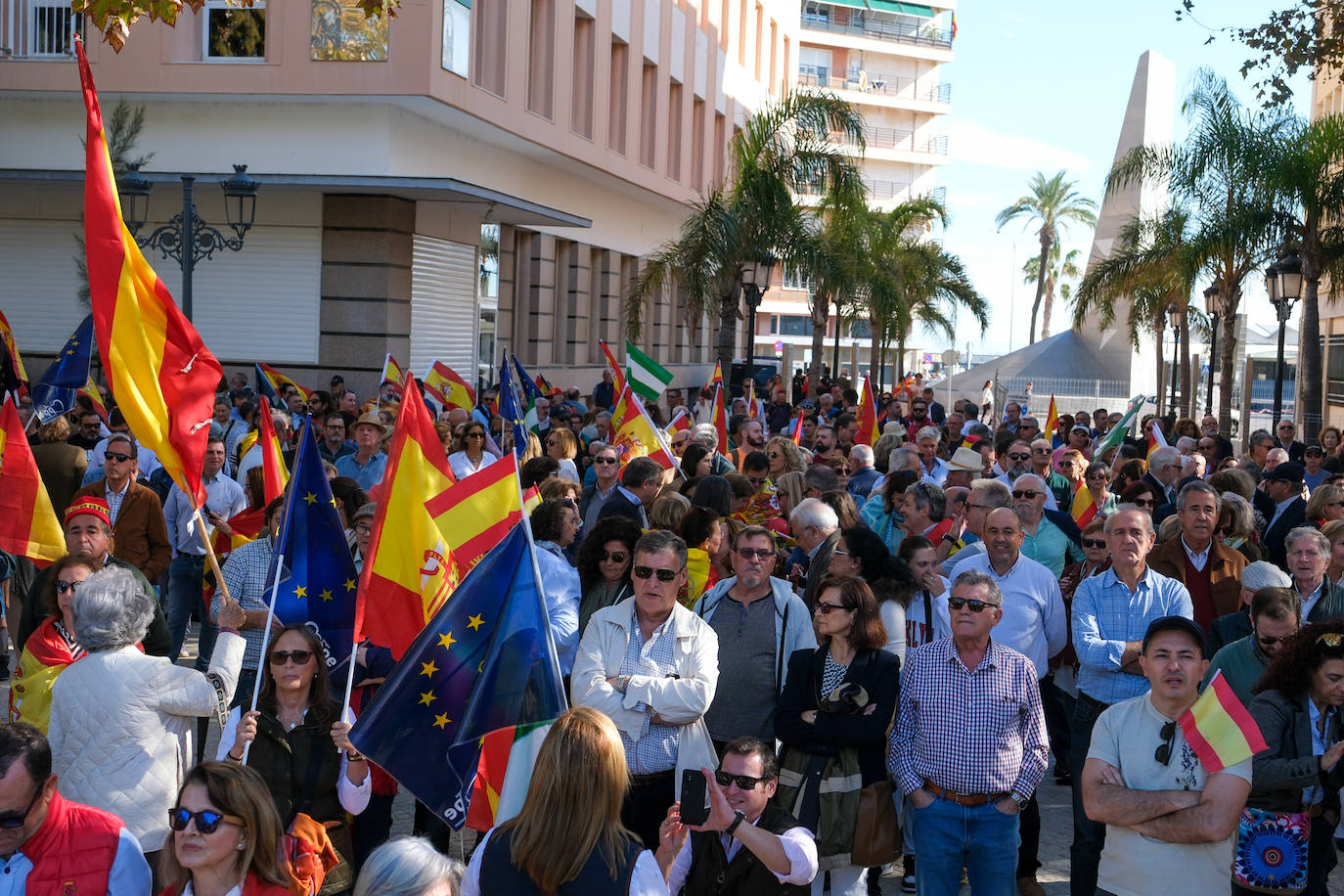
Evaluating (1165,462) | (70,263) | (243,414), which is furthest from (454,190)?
(1165,462)

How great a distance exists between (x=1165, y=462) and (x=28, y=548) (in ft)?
27.1

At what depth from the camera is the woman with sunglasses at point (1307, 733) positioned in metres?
5.34

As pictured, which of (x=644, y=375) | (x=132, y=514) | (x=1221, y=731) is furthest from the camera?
(x=644, y=375)

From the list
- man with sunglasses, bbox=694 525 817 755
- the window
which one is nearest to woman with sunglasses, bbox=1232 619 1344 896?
man with sunglasses, bbox=694 525 817 755

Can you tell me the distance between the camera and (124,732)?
4.93 m

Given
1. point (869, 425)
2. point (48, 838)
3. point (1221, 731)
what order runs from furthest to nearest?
point (869, 425), point (1221, 731), point (48, 838)

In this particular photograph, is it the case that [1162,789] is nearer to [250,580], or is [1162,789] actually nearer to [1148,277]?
[250,580]

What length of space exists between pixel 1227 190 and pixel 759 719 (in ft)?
76.9

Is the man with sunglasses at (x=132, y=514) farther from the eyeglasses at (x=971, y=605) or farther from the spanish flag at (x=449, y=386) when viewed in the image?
the spanish flag at (x=449, y=386)

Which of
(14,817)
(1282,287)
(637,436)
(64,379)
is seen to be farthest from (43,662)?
(1282,287)

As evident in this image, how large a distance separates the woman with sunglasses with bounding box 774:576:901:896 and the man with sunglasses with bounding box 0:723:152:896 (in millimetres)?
2419

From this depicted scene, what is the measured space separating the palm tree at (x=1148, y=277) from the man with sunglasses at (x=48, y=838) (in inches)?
1065

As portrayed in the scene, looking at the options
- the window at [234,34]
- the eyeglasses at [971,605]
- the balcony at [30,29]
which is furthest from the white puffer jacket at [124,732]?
the balcony at [30,29]

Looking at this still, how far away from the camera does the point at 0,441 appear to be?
836cm
